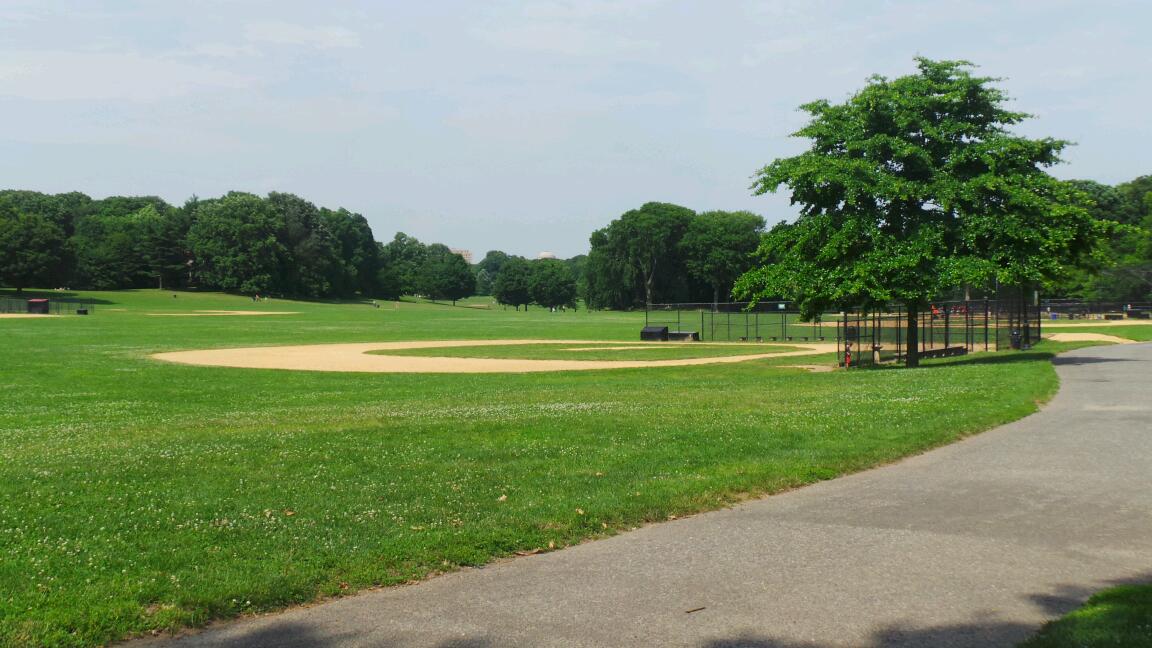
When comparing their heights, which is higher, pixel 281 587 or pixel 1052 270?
pixel 1052 270

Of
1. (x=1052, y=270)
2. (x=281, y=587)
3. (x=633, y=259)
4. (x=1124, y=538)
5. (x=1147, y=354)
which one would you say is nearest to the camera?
(x=281, y=587)

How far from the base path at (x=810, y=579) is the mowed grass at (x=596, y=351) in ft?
89.1

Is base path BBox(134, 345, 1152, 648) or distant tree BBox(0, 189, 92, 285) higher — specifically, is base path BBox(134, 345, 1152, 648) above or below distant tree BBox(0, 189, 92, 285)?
below

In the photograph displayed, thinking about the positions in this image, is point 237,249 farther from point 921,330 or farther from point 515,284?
point 921,330

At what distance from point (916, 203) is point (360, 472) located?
23511mm

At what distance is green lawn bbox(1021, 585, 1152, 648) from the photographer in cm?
529

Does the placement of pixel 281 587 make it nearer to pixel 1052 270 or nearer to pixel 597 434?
pixel 597 434

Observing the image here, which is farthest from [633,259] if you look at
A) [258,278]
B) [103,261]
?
[103,261]

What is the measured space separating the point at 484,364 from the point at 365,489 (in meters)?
26.2

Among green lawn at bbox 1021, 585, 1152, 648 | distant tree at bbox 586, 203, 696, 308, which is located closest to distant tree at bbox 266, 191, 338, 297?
distant tree at bbox 586, 203, 696, 308

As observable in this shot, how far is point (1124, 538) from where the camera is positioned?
8.10 metres

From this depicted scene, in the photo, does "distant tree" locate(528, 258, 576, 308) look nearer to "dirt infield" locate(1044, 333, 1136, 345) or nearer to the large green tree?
"dirt infield" locate(1044, 333, 1136, 345)

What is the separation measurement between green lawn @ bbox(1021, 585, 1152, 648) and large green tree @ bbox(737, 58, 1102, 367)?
70.4 ft

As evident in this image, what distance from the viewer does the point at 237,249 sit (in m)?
141
